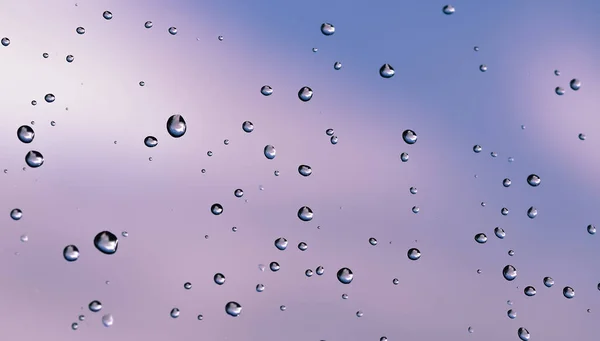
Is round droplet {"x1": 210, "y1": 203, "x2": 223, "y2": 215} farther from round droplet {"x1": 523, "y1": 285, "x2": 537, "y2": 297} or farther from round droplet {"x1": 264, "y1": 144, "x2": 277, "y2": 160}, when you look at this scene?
round droplet {"x1": 523, "y1": 285, "x2": 537, "y2": 297}

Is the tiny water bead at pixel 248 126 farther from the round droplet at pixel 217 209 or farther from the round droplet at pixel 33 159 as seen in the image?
the round droplet at pixel 33 159

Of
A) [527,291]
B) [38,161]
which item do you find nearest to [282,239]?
[38,161]

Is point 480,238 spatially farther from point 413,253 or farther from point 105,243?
point 105,243

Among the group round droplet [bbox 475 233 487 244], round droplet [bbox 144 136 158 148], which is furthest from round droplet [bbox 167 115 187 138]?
round droplet [bbox 475 233 487 244]

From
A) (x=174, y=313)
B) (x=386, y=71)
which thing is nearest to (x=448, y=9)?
(x=386, y=71)

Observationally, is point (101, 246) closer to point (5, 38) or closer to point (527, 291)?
point (5, 38)

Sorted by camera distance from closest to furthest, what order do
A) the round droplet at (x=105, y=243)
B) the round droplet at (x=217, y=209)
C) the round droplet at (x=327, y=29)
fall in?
1. the round droplet at (x=105, y=243)
2. the round droplet at (x=327, y=29)
3. the round droplet at (x=217, y=209)

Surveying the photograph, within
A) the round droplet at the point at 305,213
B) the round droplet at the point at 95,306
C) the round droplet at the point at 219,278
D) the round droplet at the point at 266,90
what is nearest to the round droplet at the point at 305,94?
the round droplet at the point at 266,90
